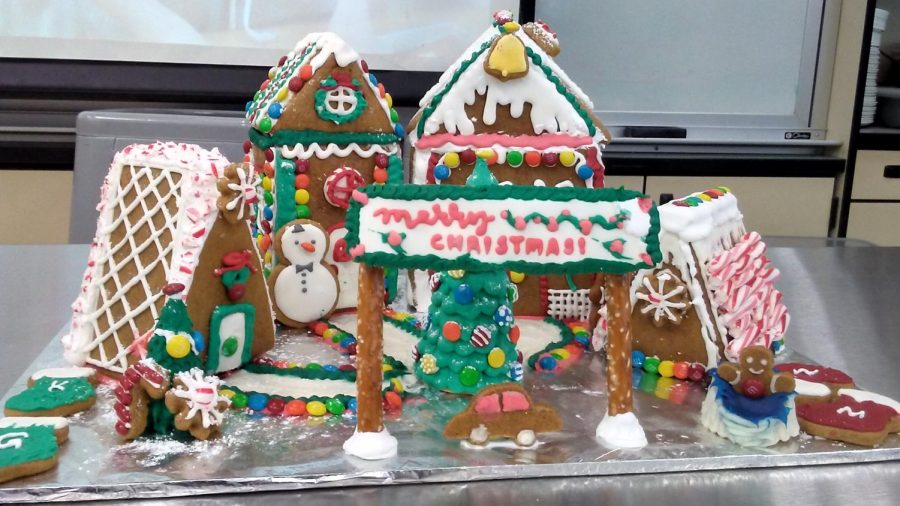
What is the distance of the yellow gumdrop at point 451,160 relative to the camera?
1595 mm

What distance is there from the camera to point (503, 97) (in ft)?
5.20

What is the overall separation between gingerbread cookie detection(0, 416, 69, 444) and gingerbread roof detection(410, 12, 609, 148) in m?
0.84

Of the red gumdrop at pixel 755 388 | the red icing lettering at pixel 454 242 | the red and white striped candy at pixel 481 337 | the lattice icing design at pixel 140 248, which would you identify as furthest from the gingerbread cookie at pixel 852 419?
the lattice icing design at pixel 140 248

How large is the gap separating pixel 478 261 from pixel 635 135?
8.65ft

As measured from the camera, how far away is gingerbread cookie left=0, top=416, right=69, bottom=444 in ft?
3.44

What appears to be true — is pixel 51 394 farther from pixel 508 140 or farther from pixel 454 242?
pixel 508 140

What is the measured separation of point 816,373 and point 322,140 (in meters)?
0.95

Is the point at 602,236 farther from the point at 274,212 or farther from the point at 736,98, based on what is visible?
the point at 736,98

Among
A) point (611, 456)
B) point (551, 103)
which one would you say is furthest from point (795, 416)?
point (551, 103)

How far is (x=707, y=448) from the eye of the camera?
1.09 metres

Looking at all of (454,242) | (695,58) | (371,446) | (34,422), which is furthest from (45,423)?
(695,58)

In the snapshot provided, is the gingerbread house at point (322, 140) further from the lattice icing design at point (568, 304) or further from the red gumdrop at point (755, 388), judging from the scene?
the red gumdrop at point (755, 388)

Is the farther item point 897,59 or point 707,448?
point 897,59

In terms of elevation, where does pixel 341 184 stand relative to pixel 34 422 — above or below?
above
